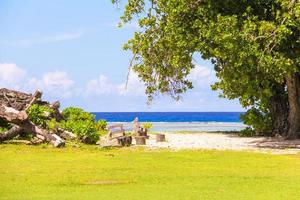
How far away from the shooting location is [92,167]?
21.9 metres

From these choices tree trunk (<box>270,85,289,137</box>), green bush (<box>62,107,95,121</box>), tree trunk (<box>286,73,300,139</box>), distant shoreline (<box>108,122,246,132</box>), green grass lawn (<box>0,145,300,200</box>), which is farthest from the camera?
distant shoreline (<box>108,122,246,132</box>)

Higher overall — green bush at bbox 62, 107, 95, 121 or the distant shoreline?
the distant shoreline

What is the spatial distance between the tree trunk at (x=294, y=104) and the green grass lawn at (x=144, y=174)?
11359mm

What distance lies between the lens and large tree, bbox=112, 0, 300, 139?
29781 millimetres

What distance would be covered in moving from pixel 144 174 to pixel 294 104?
21090mm

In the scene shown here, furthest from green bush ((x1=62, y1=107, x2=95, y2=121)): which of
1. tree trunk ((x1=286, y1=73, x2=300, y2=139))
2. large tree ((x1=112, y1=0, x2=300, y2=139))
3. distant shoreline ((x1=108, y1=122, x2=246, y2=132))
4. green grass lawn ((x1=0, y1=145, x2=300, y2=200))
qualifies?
distant shoreline ((x1=108, y1=122, x2=246, y2=132))

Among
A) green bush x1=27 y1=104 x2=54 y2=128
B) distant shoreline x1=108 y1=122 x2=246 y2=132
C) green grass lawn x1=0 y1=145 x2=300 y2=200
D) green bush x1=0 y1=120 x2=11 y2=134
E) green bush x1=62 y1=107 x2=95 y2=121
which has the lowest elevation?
green grass lawn x1=0 y1=145 x2=300 y2=200

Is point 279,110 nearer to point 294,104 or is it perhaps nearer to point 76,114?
point 294,104

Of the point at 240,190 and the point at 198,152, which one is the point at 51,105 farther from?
the point at 240,190

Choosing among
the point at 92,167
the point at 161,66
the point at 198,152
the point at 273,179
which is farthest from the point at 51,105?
the point at 273,179

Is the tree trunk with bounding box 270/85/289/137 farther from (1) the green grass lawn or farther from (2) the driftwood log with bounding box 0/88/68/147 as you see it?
(2) the driftwood log with bounding box 0/88/68/147

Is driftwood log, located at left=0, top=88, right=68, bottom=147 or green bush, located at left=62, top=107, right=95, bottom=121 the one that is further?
green bush, located at left=62, top=107, right=95, bottom=121

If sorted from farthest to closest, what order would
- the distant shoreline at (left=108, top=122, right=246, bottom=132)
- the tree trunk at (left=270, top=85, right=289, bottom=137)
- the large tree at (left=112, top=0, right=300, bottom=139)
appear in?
the distant shoreline at (left=108, top=122, right=246, bottom=132) → the tree trunk at (left=270, top=85, right=289, bottom=137) → the large tree at (left=112, top=0, right=300, bottom=139)

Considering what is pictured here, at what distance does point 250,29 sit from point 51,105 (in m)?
15.7
